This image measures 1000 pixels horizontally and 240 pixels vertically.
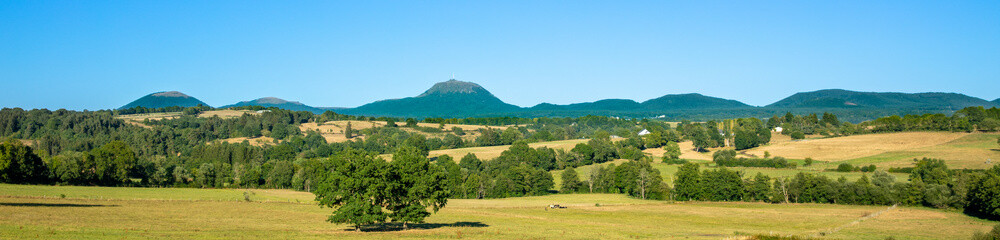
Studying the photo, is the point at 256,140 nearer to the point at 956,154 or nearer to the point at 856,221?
the point at 856,221

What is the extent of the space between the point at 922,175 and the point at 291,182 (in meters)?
101

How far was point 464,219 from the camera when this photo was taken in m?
60.5

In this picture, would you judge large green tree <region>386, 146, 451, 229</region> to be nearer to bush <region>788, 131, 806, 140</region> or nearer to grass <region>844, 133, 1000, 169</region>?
grass <region>844, 133, 1000, 169</region>

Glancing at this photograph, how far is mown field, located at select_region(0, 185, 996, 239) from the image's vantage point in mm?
41438

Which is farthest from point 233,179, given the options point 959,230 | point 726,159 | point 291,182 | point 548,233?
point 959,230

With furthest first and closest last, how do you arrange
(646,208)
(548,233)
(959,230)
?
(646,208), (959,230), (548,233)

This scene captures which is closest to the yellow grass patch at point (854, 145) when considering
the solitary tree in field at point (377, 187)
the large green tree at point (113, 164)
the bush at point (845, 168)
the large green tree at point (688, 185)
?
the bush at point (845, 168)

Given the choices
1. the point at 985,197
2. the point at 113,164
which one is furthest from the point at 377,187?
the point at 113,164

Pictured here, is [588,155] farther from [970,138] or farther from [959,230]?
[959,230]

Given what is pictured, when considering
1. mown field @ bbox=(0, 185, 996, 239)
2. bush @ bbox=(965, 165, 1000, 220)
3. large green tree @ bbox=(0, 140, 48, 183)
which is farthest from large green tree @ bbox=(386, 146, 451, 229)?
large green tree @ bbox=(0, 140, 48, 183)

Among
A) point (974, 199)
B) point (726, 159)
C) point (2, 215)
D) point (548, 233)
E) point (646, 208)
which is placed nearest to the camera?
point (2, 215)

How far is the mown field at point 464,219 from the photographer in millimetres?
41438

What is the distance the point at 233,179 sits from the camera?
11156 centimetres

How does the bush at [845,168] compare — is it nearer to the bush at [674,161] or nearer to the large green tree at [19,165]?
the bush at [674,161]
